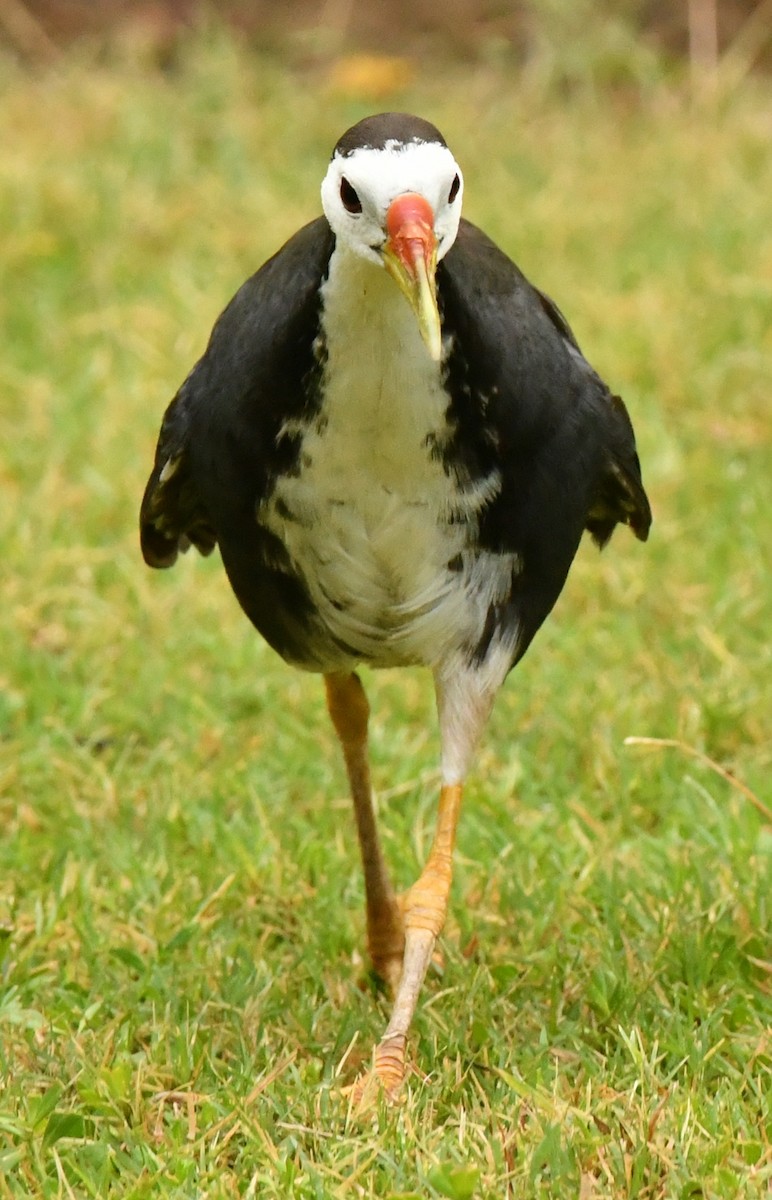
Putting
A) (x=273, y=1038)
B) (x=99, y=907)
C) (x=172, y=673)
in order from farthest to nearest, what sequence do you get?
(x=172, y=673)
(x=99, y=907)
(x=273, y=1038)

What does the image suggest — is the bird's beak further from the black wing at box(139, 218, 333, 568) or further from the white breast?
the black wing at box(139, 218, 333, 568)

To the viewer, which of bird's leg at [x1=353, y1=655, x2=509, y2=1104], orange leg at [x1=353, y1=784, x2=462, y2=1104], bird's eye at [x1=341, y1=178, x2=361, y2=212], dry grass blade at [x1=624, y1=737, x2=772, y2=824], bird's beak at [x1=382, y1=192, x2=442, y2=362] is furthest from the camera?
dry grass blade at [x1=624, y1=737, x2=772, y2=824]

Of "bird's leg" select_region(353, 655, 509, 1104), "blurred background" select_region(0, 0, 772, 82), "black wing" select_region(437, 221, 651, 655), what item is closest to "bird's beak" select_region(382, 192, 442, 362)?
"black wing" select_region(437, 221, 651, 655)

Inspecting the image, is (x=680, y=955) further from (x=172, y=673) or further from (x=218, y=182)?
(x=218, y=182)

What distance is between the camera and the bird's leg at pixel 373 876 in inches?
156

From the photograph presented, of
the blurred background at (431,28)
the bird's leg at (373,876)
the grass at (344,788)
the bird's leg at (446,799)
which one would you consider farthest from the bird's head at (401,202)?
the blurred background at (431,28)

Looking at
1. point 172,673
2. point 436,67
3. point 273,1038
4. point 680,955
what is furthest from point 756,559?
point 436,67

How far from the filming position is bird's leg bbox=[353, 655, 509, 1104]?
3.52m

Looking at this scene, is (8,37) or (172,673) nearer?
(172,673)

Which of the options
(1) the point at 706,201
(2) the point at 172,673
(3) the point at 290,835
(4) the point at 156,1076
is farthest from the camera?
(1) the point at 706,201

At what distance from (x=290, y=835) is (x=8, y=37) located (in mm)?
6091

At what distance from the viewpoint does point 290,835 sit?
14.6 feet

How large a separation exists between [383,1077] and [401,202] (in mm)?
1398

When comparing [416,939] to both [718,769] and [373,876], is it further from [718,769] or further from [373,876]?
[718,769]
